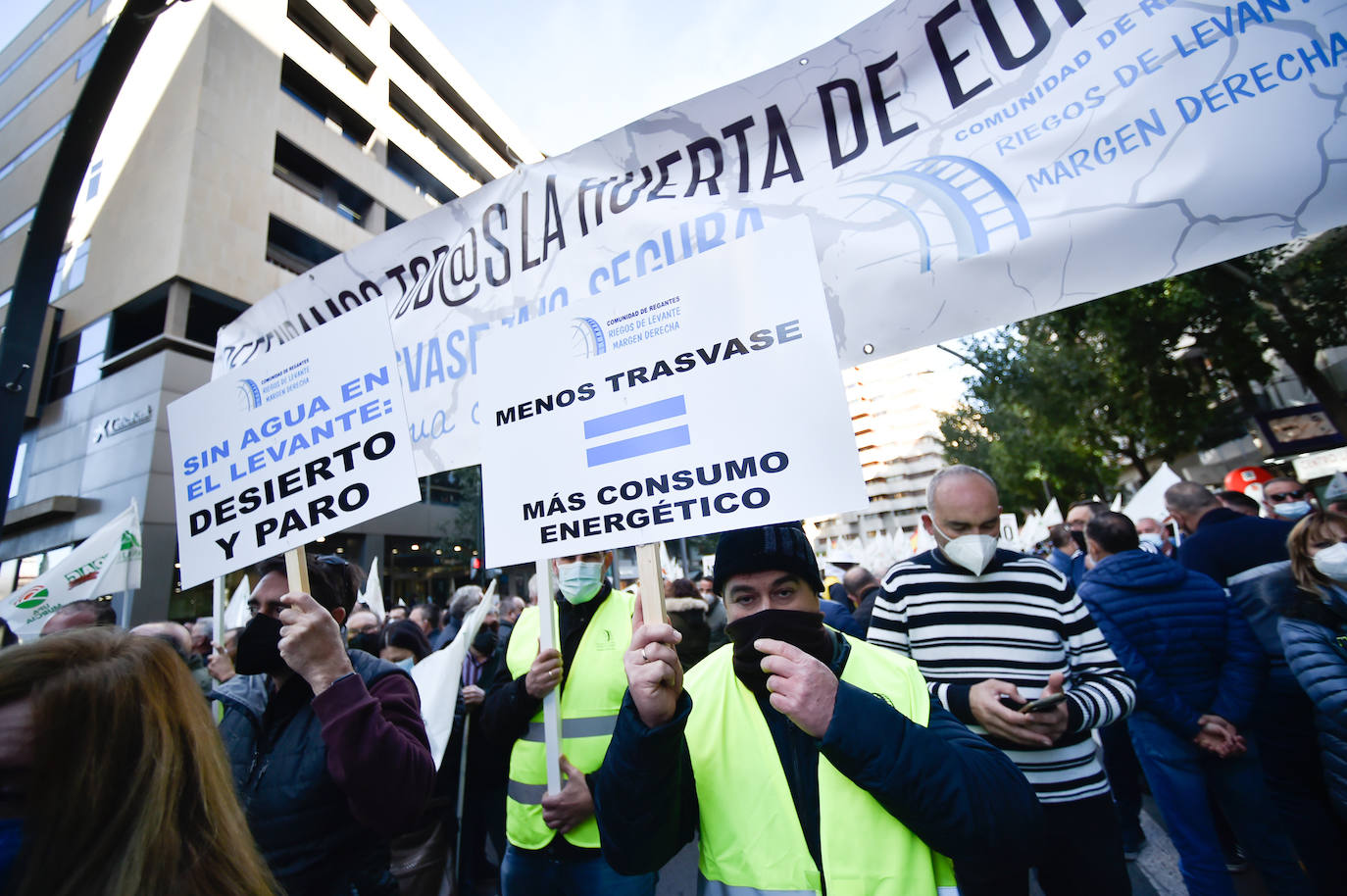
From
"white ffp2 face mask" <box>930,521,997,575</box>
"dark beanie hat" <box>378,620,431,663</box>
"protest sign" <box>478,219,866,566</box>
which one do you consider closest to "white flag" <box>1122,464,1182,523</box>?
"white ffp2 face mask" <box>930,521,997,575</box>

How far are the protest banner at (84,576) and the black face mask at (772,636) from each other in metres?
7.12

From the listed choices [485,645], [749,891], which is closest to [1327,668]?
[749,891]

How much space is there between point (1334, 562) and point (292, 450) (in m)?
3.83

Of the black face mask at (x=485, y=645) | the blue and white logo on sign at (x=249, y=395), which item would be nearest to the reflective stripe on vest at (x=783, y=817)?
the blue and white logo on sign at (x=249, y=395)

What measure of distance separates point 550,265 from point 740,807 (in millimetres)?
2267

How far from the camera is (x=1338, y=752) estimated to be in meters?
2.40

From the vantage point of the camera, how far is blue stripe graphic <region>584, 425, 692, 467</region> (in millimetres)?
1675

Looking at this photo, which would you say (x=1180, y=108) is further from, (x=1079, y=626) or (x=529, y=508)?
(x=529, y=508)

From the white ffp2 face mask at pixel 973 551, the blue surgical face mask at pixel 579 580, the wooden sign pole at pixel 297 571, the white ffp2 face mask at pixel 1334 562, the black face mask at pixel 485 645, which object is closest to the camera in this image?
the wooden sign pole at pixel 297 571

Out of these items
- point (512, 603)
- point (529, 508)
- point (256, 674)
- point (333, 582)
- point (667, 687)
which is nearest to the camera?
point (667, 687)

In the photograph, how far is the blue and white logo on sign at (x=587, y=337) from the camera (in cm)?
187

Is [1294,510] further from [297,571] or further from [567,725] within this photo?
[297,571]

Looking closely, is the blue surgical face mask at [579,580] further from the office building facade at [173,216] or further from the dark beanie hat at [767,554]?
the office building facade at [173,216]

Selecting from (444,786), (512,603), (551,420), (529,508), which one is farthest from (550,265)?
(512,603)
